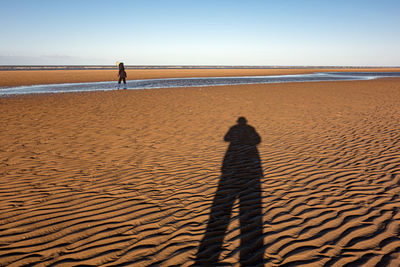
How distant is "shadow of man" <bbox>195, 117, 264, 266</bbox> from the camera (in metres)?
3.27

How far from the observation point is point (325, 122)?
10.4 m

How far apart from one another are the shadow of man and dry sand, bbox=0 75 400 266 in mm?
50

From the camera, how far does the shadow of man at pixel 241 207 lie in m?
3.27

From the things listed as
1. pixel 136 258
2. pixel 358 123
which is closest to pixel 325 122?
pixel 358 123

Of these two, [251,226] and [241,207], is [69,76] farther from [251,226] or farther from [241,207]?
[251,226]

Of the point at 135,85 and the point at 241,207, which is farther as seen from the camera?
the point at 135,85

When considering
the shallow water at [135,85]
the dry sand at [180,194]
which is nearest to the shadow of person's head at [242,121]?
the dry sand at [180,194]

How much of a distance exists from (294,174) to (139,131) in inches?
226

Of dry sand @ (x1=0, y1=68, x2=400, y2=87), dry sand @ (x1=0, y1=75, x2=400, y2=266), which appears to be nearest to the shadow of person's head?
dry sand @ (x1=0, y1=75, x2=400, y2=266)

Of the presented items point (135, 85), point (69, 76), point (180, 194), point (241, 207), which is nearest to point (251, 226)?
point (241, 207)

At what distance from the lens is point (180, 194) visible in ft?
15.8

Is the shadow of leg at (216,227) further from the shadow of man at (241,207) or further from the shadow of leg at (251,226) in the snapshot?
the shadow of leg at (251,226)

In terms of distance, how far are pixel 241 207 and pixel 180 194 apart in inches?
47.4

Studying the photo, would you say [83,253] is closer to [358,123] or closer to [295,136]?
[295,136]
